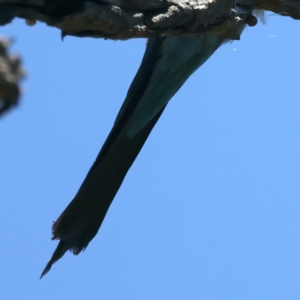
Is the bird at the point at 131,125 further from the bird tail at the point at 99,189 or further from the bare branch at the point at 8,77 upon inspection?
the bare branch at the point at 8,77

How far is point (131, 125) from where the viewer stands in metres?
2.26

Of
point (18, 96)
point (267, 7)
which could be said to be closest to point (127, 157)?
point (267, 7)

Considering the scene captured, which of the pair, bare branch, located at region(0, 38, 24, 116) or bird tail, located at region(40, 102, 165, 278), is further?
bird tail, located at region(40, 102, 165, 278)

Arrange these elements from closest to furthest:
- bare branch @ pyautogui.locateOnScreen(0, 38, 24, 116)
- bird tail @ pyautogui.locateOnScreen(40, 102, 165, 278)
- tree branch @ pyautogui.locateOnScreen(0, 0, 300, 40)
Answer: bare branch @ pyautogui.locateOnScreen(0, 38, 24, 116), tree branch @ pyautogui.locateOnScreen(0, 0, 300, 40), bird tail @ pyautogui.locateOnScreen(40, 102, 165, 278)

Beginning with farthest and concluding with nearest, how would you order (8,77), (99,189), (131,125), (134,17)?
1. (99,189)
2. (131,125)
3. (134,17)
4. (8,77)

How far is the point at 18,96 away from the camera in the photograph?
585 millimetres

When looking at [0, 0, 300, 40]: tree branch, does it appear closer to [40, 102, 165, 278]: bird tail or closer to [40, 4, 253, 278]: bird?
[40, 4, 253, 278]: bird

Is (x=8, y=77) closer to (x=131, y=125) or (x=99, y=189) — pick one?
(x=131, y=125)

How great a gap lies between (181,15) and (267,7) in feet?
1.53

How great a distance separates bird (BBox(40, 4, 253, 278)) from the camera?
2.24 metres

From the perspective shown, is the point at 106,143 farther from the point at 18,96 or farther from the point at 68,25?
the point at 18,96

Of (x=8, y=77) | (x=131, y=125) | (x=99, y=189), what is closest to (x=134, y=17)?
(x=8, y=77)

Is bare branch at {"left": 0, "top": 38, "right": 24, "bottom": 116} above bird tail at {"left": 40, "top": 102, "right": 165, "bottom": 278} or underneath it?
underneath

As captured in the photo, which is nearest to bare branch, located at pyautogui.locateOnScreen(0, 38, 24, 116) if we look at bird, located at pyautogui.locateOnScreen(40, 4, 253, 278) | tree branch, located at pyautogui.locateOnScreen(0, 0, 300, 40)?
tree branch, located at pyautogui.locateOnScreen(0, 0, 300, 40)
